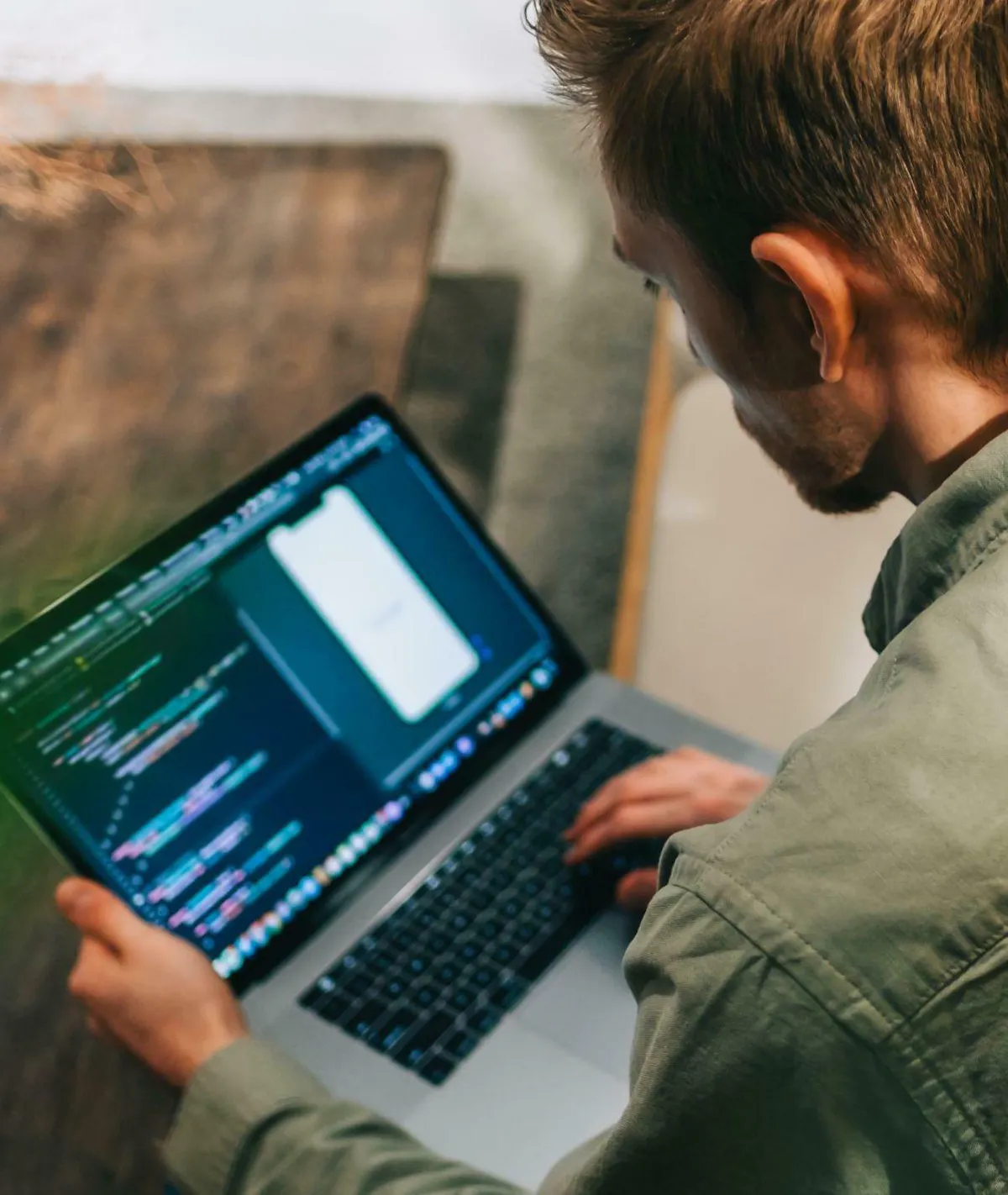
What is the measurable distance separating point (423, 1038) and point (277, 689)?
265 mm

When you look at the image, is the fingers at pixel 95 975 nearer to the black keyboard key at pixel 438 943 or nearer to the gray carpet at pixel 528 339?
the black keyboard key at pixel 438 943

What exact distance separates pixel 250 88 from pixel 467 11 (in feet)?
1.71

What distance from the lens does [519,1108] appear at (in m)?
0.82

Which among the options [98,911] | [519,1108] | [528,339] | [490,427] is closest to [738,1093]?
[519,1108]

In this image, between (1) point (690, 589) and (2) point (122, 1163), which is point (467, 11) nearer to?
(1) point (690, 589)

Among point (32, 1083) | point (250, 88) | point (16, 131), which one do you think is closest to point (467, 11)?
point (250, 88)

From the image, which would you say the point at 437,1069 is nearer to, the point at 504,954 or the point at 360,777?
the point at 504,954

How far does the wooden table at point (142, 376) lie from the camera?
2.90 feet

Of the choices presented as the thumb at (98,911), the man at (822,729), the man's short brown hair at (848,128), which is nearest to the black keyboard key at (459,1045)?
the man at (822,729)

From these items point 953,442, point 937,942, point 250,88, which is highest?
point 250,88

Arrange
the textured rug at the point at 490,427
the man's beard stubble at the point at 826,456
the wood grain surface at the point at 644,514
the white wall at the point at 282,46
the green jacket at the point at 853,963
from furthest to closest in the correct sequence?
1. the textured rug at the point at 490,427
2. the wood grain surface at the point at 644,514
3. the white wall at the point at 282,46
4. the man's beard stubble at the point at 826,456
5. the green jacket at the point at 853,963

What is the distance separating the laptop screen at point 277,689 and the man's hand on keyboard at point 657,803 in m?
0.12

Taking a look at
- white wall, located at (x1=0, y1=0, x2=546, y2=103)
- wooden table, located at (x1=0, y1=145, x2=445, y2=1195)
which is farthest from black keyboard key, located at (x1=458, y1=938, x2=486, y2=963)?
white wall, located at (x1=0, y1=0, x2=546, y2=103)

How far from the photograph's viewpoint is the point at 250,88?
1625 mm
